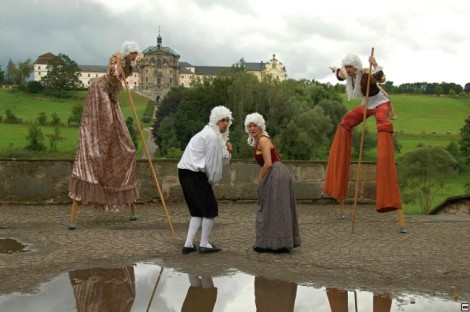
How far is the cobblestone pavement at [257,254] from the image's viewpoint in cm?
598

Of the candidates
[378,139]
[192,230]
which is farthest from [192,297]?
[378,139]

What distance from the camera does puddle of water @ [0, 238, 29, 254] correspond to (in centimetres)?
699

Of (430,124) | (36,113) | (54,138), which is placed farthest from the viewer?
(36,113)

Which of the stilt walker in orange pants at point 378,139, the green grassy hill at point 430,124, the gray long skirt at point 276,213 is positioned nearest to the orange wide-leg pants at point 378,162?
the stilt walker in orange pants at point 378,139

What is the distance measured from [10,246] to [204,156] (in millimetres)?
2706

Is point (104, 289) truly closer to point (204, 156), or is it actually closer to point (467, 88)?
point (204, 156)

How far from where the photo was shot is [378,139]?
8.78 metres

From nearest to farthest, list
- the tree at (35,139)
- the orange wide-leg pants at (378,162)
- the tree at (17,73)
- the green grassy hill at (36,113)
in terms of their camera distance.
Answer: the orange wide-leg pants at (378,162), the tree at (35,139), the green grassy hill at (36,113), the tree at (17,73)

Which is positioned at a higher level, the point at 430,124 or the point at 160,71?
the point at 160,71

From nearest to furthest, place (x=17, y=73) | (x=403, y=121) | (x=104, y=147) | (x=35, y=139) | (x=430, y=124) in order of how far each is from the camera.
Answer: (x=104, y=147) < (x=35, y=139) < (x=430, y=124) < (x=403, y=121) < (x=17, y=73)

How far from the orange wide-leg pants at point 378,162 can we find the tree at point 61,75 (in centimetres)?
12605

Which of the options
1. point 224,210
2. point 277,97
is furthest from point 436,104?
point 224,210

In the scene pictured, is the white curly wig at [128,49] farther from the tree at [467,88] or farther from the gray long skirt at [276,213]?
the tree at [467,88]

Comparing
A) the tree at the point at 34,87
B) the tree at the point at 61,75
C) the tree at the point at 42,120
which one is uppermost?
the tree at the point at 61,75
